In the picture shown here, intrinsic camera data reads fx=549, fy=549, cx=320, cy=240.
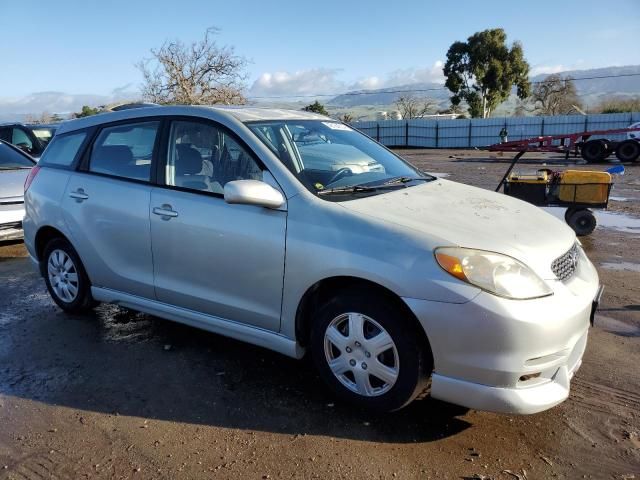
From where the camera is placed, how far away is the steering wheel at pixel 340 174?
3.49 meters

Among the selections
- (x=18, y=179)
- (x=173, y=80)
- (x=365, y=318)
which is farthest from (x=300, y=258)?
(x=173, y=80)

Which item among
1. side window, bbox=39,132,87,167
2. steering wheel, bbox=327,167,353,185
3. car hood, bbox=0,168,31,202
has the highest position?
side window, bbox=39,132,87,167

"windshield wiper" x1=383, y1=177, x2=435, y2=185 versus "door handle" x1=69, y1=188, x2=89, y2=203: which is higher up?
"windshield wiper" x1=383, y1=177, x2=435, y2=185

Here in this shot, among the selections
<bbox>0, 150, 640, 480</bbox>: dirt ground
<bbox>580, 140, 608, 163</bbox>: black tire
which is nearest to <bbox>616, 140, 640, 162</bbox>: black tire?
<bbox>580, 140, 608, 163</bbox>: black tire

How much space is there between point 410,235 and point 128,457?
1.85 metres

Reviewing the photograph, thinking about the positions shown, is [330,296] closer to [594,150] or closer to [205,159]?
[205,159]

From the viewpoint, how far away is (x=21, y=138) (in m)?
11.8

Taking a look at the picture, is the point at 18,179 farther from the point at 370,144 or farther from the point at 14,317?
the point at 370,144

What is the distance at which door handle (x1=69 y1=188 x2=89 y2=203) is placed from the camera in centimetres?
430

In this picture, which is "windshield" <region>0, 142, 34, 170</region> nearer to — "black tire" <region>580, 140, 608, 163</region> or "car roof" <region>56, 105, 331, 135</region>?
"car roof" <region>56, 105, 331, 135</region>

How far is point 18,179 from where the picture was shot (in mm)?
7789

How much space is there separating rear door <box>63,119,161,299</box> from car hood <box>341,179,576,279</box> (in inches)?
A: 64.6

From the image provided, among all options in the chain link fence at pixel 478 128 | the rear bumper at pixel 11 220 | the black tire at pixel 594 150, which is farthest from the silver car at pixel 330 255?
the chain link fence at pixel 478 128

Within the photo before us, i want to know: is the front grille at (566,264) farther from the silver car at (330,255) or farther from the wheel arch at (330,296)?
the wheel arch at (330,296)
